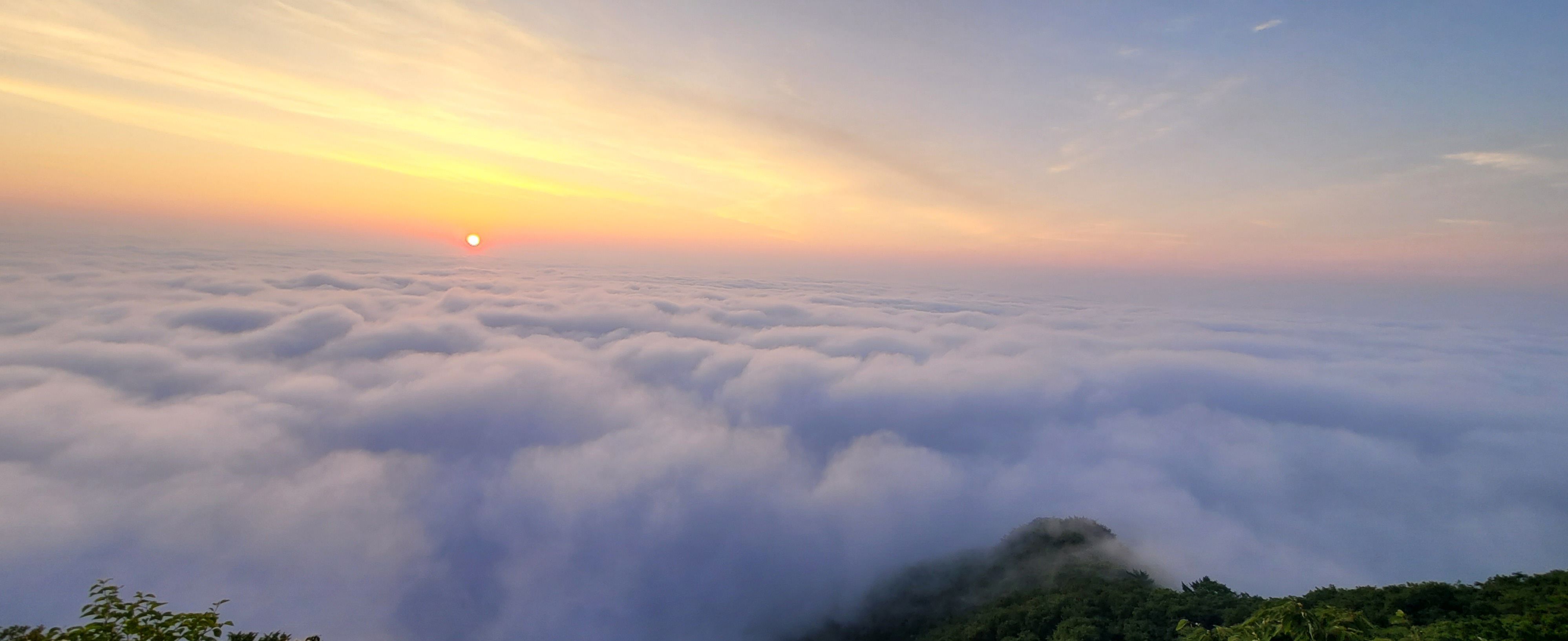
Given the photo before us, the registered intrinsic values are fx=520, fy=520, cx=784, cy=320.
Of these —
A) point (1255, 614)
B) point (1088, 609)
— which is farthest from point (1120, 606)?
point (1255, 614)

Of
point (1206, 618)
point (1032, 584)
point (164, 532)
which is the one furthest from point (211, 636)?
point (164, 532)

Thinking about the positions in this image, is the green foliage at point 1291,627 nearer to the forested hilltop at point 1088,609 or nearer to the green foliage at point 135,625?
the forested hilltop at point 1088,609

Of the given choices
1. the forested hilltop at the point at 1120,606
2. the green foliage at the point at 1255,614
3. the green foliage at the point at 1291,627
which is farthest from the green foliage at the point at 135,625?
the forested hilltop at the point at 1120,606

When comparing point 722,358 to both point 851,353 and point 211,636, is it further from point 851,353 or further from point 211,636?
point 211,636

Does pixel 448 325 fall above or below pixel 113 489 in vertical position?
above

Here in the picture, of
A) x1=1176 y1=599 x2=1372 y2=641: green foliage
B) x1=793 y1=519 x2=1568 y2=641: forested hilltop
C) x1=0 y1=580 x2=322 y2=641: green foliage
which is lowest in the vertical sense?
x1=793 y1=519 x2=1568 y2=641: forested hilltop

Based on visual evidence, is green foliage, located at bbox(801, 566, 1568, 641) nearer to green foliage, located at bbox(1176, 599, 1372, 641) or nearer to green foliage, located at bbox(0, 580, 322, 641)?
green foliage, located at bbox(1176, 599, 1372, 641)

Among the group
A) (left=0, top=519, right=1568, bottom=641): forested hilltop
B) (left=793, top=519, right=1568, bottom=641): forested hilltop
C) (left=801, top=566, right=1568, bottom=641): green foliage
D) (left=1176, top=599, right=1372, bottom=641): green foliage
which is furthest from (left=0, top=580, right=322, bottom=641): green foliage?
(left=793, top=519, right=1568, bottom=641): forested hilltop

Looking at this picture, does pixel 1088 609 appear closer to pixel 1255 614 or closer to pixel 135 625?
pixel 1255 614
